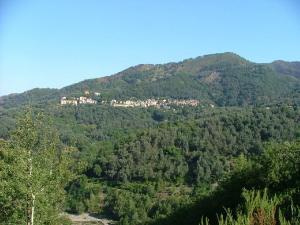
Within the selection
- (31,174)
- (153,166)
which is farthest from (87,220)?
(31,174)

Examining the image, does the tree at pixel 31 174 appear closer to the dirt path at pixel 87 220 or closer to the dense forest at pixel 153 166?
the dense forest at pixel 153 166

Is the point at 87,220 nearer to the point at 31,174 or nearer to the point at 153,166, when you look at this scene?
the point at 153,166

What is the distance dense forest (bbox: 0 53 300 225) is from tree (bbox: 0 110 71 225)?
0.03m

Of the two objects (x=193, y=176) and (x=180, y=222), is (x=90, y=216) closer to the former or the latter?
(x=193, y=176)

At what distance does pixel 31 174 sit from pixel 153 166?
227ft

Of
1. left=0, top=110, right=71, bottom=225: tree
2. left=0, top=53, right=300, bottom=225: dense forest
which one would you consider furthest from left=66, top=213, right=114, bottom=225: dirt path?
left=0, top=110, right=71, bottom=225: tree

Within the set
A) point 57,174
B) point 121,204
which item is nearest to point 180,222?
point 57,174

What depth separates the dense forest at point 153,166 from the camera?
15578 mm

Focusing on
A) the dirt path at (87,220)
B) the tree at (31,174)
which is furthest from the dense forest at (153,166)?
the dirt path at (87,220)

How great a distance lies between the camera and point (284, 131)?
279 feet

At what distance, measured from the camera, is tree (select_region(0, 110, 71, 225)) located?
15.4 m

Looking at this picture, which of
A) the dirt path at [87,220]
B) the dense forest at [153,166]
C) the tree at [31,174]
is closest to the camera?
the tree at [31,174]

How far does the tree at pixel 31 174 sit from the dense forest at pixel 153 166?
34mm

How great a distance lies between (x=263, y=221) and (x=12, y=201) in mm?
9048
